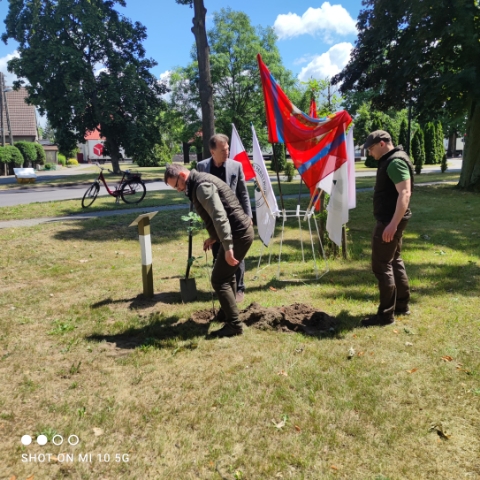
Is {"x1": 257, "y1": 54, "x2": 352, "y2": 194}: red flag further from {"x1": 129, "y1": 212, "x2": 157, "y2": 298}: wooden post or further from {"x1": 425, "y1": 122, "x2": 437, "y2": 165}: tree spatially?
{"x1": 425, "y1": 122, "x2": 437, "y2": 165}: tree

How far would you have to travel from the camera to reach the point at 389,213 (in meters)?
4.07

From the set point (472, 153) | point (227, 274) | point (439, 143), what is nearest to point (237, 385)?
point (227, 274)

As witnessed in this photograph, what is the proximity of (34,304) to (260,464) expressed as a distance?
3900 millimetres

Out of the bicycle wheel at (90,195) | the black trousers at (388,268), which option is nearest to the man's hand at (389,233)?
the black trousers at (388,268)

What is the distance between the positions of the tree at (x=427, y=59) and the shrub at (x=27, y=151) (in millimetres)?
32038

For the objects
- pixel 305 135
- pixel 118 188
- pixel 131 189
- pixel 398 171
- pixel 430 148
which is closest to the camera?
pixel 398 171

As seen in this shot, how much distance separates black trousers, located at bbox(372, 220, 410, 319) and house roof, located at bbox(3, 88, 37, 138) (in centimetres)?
5333

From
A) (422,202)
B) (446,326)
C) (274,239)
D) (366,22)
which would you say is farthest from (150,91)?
(446,326)

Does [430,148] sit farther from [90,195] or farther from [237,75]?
[90,195]

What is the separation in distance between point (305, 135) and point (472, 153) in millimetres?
14335

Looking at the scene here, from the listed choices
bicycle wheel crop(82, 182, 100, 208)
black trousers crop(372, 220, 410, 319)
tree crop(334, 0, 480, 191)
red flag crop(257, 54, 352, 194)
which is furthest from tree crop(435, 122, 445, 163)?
black trousers crop(372, 220, 410, 319)

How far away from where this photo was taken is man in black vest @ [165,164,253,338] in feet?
12.2

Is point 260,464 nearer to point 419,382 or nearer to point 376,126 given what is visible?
point 419,382

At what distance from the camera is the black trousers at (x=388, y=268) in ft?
13.5
